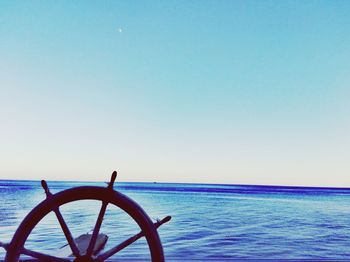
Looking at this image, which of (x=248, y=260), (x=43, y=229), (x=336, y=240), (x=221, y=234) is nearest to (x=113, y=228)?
(x=43, y=229)

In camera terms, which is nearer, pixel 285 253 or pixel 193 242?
pixel 285 253

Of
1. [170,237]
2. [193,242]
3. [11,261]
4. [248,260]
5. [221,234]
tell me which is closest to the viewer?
[11,261]

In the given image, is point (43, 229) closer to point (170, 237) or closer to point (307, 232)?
point (170, 237)

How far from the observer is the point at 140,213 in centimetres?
154

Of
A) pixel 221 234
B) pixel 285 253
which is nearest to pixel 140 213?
pixel 285 253

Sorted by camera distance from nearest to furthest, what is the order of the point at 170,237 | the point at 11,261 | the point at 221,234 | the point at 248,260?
1. the point at 11,261
2. the point at 248,260
3. the point at 170,237
4. the point at 221,234

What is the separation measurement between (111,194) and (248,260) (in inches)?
88.3

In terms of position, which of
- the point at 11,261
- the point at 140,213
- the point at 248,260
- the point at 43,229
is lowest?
the point at 43,229

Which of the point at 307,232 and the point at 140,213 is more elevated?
the point at 140,213

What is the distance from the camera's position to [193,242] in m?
9.12

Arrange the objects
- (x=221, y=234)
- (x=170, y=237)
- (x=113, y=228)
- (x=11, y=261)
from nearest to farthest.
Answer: (x=11, y=261) < (x=170, y=237) < (x=221, y=234) < (x=113, y=228)

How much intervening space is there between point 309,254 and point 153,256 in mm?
7578

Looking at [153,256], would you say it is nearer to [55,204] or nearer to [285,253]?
[55,204]

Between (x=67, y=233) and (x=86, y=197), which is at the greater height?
(x=86, y=197)
